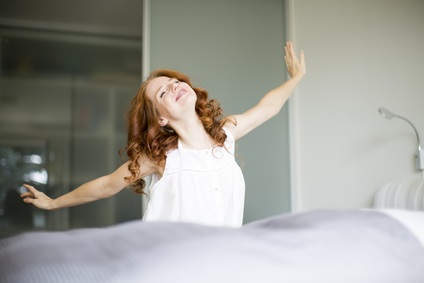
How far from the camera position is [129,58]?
3252 mm

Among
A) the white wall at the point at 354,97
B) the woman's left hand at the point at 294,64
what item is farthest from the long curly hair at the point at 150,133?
the white wall at the point at 354,97

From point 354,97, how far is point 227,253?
2.86m

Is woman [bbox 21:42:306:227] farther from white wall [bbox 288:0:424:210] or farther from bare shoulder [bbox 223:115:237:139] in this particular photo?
white wall [bbox 288:0:424:210]

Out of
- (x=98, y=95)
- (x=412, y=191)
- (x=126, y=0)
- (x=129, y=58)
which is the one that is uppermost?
(x=126, y=0)

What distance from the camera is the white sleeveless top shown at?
1835mm

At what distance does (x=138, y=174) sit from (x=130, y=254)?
1.52m

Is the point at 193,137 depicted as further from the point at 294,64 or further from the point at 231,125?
the point at 294,64

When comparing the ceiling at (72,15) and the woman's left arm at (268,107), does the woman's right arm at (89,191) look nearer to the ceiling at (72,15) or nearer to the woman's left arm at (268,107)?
the woman's left arm at (268,107)

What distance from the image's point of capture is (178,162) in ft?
6.27

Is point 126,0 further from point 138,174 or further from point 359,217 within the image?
point 359,217

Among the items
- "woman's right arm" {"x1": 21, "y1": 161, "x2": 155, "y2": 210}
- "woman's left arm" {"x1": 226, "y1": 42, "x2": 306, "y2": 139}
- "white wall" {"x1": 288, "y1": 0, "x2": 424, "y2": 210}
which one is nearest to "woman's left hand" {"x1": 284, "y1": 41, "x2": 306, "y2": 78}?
"woman's left arm" {"x1": 226, "y1": 42, "x2": 306, "y2": 139}

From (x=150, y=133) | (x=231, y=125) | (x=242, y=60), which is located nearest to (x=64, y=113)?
(x=242, y=60)

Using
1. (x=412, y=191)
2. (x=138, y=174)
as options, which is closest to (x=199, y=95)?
(x=138, y=174)

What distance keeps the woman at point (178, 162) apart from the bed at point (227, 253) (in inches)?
52.3
